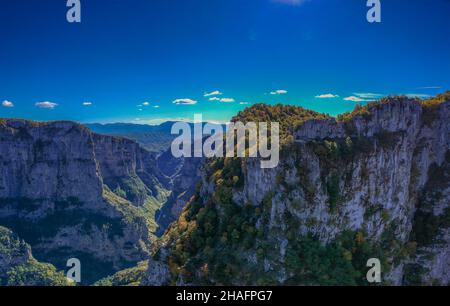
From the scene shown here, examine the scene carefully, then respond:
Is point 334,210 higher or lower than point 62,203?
higher

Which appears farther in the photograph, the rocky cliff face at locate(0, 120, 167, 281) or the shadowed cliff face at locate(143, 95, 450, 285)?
the rocky cliff face at locate(0, 120, 167, 281)

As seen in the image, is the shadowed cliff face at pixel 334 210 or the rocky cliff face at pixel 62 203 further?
the rocky cliff face at pixel 62 203

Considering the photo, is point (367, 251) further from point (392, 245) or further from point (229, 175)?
point (229, 175)
